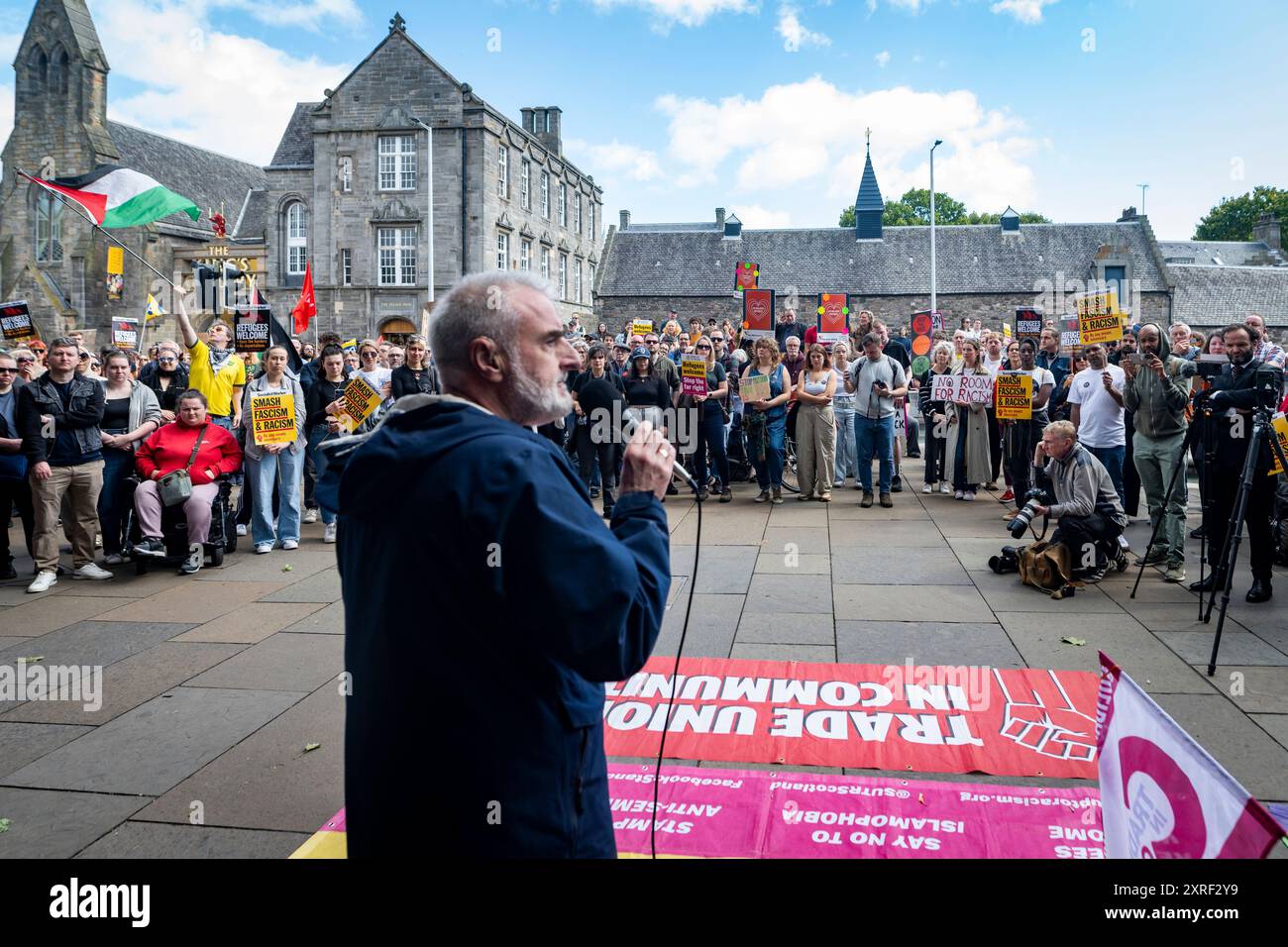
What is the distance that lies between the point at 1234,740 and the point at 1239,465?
3.37 meters

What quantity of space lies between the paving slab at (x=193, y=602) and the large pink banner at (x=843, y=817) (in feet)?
14.6

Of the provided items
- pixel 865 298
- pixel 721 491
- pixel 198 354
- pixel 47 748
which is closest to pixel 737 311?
pixel 865 298

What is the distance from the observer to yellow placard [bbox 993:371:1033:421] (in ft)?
35.2

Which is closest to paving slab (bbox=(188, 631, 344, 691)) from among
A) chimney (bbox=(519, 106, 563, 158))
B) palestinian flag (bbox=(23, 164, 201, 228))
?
palestinian flag (bbox=(23, 164, 201, 228))

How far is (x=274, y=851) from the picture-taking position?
334 cm

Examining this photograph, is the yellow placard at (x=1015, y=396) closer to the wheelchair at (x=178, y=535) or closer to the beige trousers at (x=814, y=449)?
Answer: the beige trousers at (x=814, y=449)

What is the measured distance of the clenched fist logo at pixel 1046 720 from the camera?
4102 millimetres

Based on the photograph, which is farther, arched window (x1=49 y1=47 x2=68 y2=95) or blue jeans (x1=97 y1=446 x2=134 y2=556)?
arched window (x1=49 y1=47 x2=68 y2=95)

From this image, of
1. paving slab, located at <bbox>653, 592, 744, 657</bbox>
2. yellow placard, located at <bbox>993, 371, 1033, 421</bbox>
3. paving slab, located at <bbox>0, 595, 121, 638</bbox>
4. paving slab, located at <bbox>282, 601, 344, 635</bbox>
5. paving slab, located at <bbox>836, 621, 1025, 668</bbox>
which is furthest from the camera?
yellow placard, located at <bbox>993, 371, 1033, 421</bbox>

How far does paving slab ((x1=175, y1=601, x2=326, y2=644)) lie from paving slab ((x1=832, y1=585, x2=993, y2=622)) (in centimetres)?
406

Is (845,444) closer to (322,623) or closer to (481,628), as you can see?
(322,623)

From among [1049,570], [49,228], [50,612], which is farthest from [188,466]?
[49,228]

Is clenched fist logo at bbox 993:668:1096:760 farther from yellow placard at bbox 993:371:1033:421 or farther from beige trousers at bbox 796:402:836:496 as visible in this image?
beige trousers at bbox 796:402:836:496
